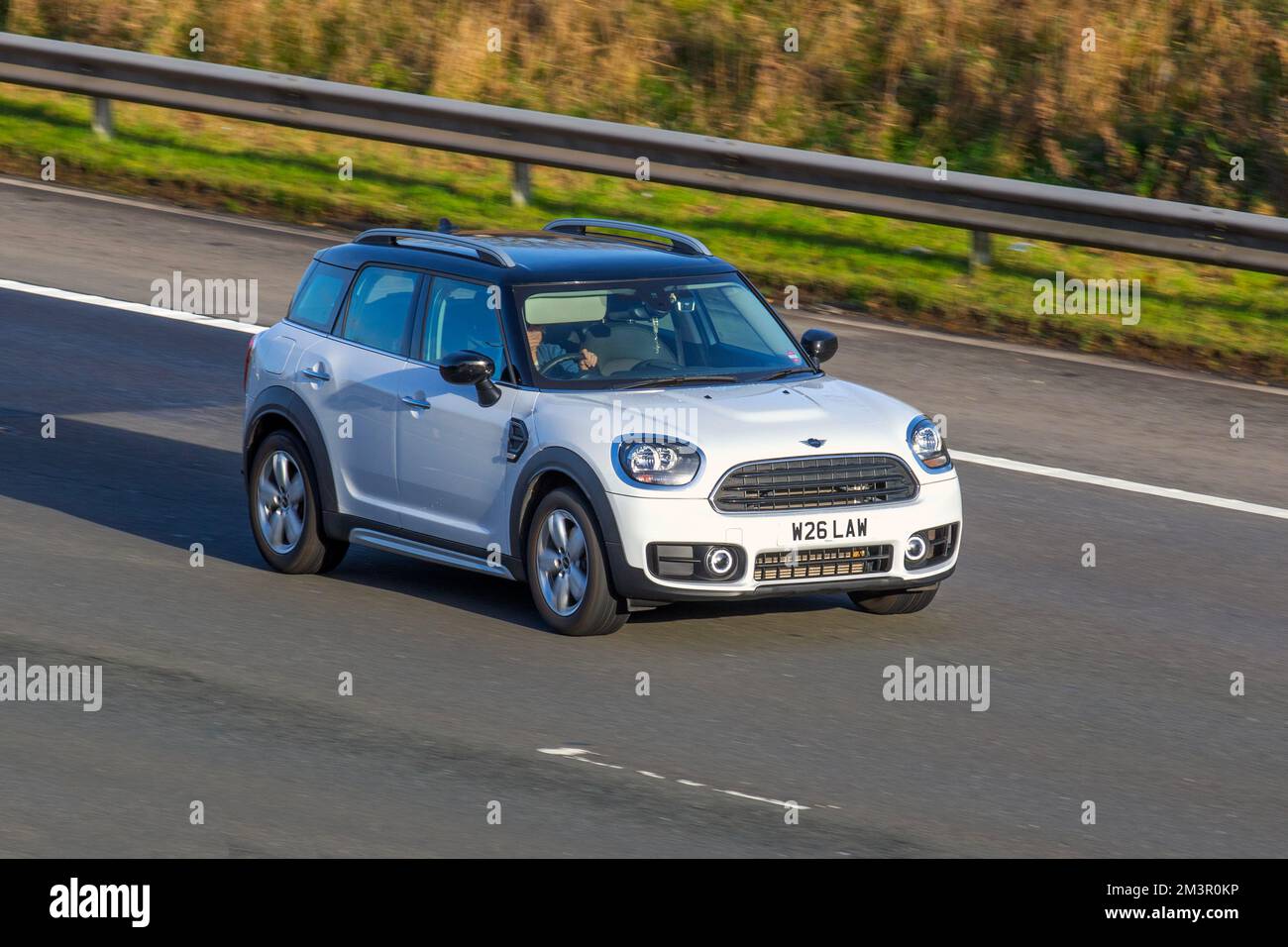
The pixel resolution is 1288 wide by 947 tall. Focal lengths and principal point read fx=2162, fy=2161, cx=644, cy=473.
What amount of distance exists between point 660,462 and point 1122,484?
4.38m

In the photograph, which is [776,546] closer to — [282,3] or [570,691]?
[570,691]

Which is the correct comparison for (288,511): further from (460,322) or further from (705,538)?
(705,538)

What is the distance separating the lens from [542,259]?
10.1 metres

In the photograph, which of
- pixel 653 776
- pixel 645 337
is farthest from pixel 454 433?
pixel 653 776

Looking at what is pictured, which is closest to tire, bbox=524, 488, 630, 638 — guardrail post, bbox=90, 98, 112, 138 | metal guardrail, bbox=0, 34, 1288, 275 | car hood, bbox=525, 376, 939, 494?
car hood, bbox=525, 376, 939, 494

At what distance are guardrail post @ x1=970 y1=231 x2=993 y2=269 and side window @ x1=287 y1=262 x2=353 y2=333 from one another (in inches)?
296

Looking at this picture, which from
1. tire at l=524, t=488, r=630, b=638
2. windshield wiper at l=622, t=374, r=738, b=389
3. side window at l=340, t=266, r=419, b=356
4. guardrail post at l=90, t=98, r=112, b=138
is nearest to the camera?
tire at l=524, t=488, r=630, b=638

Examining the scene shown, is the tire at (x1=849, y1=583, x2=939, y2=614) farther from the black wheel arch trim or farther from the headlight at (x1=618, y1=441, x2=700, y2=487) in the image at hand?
the black wheel arch trim

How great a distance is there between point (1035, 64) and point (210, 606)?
13716 mm

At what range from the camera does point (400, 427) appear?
998 centimetres

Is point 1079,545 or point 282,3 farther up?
point 282,3

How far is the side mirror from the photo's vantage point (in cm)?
1031
